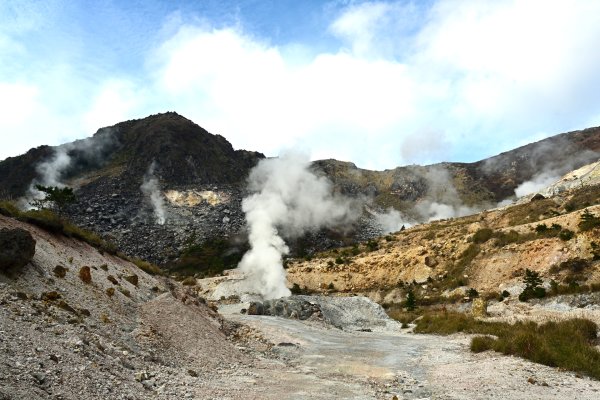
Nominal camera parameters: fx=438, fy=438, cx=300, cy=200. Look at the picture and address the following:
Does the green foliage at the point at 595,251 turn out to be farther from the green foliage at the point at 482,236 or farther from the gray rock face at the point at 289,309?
the gray rock face at the point at 289,309

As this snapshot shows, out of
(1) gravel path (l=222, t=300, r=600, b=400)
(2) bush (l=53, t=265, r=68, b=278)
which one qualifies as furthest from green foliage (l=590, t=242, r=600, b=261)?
(2) bush (l=53, t=265, r=68, b=278)

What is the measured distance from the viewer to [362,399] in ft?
41.8

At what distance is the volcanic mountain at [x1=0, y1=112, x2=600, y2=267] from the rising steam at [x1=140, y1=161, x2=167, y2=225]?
0.27 meters

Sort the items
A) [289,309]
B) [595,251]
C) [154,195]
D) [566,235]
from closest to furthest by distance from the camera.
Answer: [289,309]
[595,251]
[566,235]
[154,195]

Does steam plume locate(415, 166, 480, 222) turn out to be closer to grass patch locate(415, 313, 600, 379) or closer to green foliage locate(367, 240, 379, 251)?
green foliage locate(367, 240, 379, 251)

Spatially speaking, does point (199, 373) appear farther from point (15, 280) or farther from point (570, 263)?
point (570, 263)

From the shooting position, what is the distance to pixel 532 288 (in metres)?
37.7

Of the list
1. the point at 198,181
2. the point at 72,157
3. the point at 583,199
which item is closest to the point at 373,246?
the point at 583,199

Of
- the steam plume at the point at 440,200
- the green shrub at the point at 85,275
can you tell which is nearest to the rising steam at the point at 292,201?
the steam plume at the point at 440,200

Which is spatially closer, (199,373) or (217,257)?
(199,373)

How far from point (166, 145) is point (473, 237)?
107 m

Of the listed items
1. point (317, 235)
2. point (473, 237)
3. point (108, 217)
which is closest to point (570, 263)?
point (473, 237)

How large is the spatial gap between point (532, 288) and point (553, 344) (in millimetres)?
22656

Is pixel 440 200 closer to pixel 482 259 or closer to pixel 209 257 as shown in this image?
pixel 209 257
